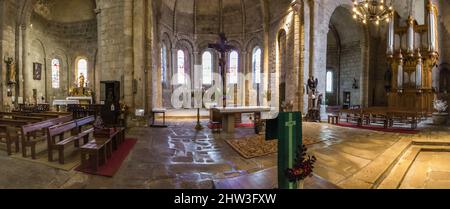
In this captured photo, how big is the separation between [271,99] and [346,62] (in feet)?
29.3

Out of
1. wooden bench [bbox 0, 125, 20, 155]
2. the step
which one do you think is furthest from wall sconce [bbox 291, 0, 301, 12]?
wooden bench [bbox 0, 125, 20, 155]

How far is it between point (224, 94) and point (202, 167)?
4.78 meters

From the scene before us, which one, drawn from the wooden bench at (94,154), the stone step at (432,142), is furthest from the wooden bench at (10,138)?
the stone step at (432,142)

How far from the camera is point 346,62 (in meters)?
20.6

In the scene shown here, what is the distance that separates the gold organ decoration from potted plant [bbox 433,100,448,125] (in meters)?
1.82

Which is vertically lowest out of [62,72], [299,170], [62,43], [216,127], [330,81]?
[216,127]

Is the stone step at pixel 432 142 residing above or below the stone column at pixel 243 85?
below

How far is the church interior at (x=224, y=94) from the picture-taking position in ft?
13.7

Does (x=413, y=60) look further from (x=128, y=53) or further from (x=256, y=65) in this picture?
(x=128, y=53)

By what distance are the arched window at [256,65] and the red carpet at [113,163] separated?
14.6 metres

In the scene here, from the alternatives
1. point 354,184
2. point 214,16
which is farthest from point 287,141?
point 214,16

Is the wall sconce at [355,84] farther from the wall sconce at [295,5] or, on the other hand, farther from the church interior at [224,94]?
the wall sconce at [295,5]

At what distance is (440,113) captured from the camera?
10609 mm
